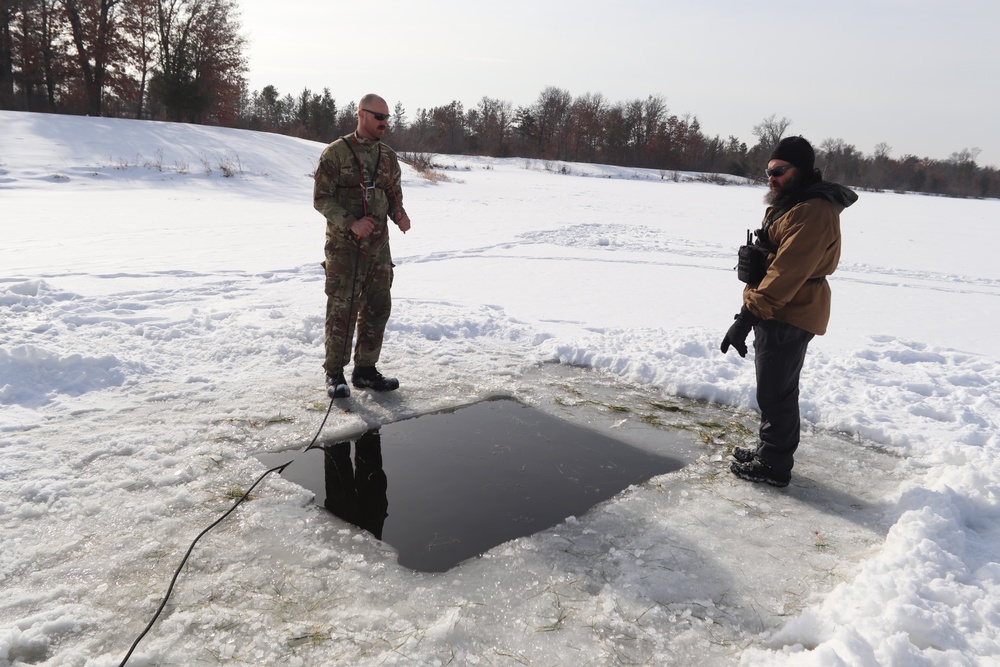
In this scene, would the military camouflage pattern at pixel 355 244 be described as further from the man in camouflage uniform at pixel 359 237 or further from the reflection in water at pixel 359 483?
the reflection in water at pixel 359 483

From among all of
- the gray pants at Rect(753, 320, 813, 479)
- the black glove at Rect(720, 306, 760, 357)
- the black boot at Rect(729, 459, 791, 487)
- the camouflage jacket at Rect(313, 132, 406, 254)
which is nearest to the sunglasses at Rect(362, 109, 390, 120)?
the camouflage jacket at Rect(313, 132, 406, 254)

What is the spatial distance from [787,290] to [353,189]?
10.2 ft

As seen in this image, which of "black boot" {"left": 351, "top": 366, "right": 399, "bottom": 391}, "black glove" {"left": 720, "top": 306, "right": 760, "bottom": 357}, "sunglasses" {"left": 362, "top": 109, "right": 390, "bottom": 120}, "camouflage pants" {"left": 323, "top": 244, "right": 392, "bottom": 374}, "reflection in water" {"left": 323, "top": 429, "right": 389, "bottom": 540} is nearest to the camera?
"reflection in water" {"left": 323, "top": 429, "right": 389, "bottom": 540}

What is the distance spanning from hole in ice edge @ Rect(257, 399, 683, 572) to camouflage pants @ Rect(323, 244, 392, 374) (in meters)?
0.80

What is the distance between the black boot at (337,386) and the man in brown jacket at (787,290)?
2.77m

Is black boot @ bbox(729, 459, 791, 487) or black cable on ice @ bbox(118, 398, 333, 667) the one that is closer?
black cable on ice @ bbox(118, 398, 333, 667)

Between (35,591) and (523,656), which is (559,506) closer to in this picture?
(523,656)

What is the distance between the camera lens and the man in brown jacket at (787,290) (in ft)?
11.7

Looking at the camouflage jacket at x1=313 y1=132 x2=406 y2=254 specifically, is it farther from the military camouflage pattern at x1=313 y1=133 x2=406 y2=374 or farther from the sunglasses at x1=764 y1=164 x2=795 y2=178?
the sunglasses at x1=764 y1=164 x2=795 y2=178

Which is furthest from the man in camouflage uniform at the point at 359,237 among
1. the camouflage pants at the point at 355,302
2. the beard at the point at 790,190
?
the beard at the point at 790,190

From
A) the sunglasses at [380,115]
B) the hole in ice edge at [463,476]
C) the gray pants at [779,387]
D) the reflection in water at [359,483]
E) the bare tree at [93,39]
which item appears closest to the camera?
the hole in ice edge at [463,476]

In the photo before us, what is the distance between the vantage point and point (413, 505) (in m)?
3.59

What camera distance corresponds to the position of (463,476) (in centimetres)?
394

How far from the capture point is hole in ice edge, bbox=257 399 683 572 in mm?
3363
